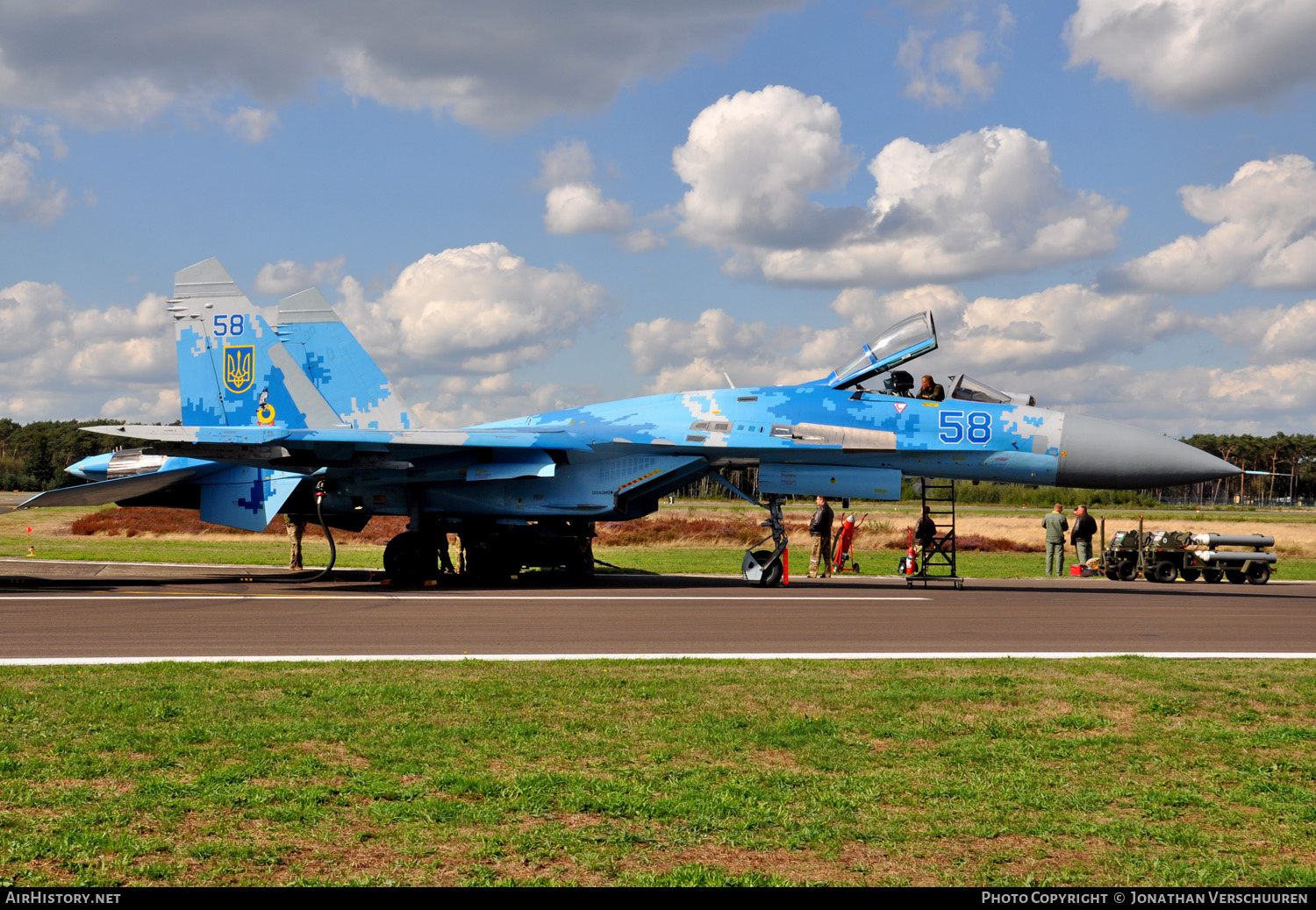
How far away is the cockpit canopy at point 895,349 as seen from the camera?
15359 mm

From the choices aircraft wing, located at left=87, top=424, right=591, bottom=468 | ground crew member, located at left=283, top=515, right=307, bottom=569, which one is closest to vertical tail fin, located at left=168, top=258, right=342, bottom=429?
ground crew member, located at left=283, top=515, right=307, bottom=569

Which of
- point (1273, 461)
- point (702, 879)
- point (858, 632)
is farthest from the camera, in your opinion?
point (1273, 461)

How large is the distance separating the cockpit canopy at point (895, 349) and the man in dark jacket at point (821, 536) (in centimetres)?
389

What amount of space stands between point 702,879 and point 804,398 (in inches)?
493

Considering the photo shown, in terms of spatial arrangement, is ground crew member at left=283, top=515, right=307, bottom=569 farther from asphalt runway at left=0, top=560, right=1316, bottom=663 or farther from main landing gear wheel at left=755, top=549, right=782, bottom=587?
main landing gear wheel at left=755, top=549, right=782, bottom=587

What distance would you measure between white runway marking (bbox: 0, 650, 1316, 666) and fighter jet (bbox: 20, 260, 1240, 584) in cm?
539

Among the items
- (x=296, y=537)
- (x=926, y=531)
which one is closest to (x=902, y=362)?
(x=926, y=531)

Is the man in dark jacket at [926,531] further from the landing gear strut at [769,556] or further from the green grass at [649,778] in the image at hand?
the green grass at [649,778]

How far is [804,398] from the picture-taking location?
15.6 meters

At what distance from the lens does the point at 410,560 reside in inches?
643

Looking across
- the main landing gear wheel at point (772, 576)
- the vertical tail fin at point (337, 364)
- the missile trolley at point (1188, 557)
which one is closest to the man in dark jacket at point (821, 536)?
the main landing gear wheel at point (772, 576)

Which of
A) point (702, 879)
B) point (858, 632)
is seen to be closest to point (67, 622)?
point (858, 632)

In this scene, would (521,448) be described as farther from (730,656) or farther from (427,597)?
(730,656)
